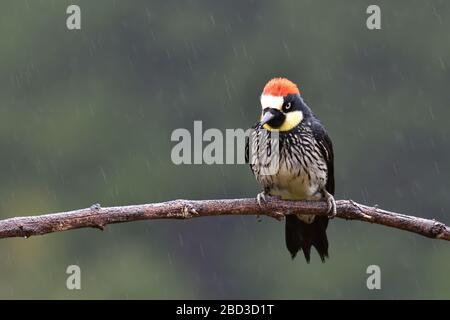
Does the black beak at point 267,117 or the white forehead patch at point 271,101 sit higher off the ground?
the white forehead patch at point 271,101

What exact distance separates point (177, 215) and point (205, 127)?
105 feet

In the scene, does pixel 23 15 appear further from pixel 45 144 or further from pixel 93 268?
pixel 93 268

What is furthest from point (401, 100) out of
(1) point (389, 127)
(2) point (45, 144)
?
(2) point (45, 144)

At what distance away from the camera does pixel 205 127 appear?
40188 mm

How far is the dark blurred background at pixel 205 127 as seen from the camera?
39031 millimetres

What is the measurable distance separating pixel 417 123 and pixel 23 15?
639 inches

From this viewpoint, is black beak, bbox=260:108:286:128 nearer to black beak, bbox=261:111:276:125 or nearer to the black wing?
black beak, bbox=261:111:276:125

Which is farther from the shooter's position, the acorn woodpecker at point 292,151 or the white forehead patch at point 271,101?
the acorn woodpecker at point 292,151

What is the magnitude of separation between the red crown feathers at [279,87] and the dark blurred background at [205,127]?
83.3 feet

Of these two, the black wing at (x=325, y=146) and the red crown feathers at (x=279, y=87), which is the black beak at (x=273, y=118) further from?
the black wing at (x=325, y=146)

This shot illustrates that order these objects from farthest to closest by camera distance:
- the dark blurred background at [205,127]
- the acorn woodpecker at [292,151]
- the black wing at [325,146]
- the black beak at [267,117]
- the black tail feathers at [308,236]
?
the dark blurred background at [205,127] < the black tail feathers at [308,236] < the black wing at [325,146] < the acorn woodpecker at [292,151] < the black beak at [267,117]

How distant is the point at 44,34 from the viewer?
48938 millimetres

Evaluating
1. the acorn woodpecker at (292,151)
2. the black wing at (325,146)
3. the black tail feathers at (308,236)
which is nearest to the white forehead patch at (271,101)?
the acorn woodpecker at (292,151)

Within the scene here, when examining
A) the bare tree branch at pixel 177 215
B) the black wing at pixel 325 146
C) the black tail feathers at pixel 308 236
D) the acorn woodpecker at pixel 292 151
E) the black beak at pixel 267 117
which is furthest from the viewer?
the black tail feathers at pixel 308 236
